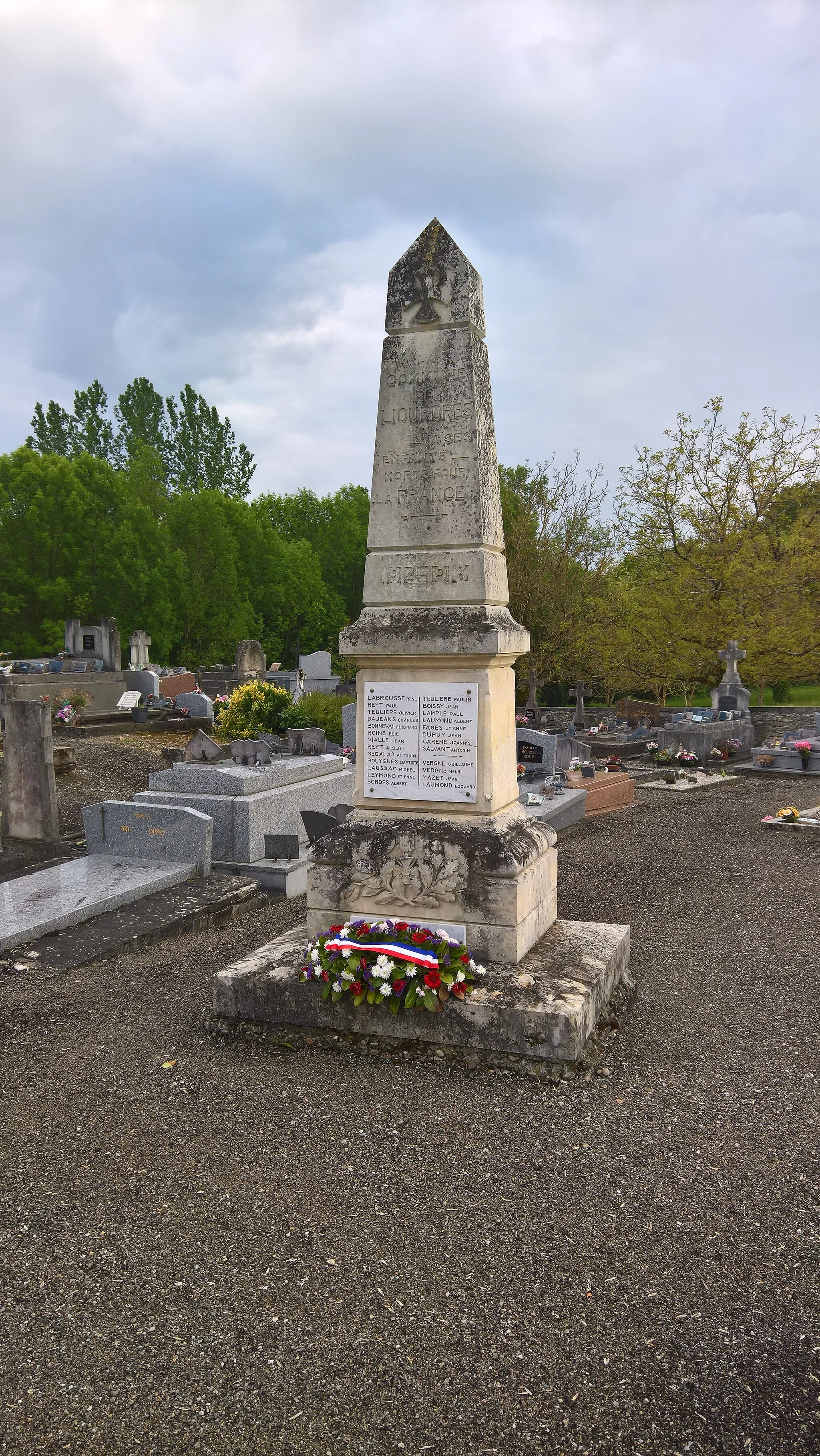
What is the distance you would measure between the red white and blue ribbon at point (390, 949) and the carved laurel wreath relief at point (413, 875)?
302 millimetres

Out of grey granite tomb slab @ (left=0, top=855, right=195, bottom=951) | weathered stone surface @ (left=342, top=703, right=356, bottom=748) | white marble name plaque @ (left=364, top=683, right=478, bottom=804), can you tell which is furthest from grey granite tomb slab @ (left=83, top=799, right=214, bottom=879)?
weathered stone surface @ (left=342, top=703, right=356, bottom=748)

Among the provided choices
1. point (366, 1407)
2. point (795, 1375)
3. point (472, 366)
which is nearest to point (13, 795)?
point (472, 366)

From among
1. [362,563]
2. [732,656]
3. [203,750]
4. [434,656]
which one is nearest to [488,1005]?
[434,656]

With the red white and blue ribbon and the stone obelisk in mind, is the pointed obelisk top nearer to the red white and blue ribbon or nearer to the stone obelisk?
the stone obelisk

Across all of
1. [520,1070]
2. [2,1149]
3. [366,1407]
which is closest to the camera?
[366,1407]

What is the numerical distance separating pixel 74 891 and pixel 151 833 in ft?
3.15

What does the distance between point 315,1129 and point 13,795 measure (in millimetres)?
6817

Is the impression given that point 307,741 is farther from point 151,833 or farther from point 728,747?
point 728,747

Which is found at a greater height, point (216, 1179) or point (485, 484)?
point (485, 484)

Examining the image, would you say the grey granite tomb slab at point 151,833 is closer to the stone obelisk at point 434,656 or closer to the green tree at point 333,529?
the stone obelisk at point 434,656

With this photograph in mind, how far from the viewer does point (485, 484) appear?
4.75 metres

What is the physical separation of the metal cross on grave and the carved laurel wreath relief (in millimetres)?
16693

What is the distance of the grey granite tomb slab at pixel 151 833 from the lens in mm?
7582

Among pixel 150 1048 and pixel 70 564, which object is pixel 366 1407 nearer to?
pixel 150 1048
